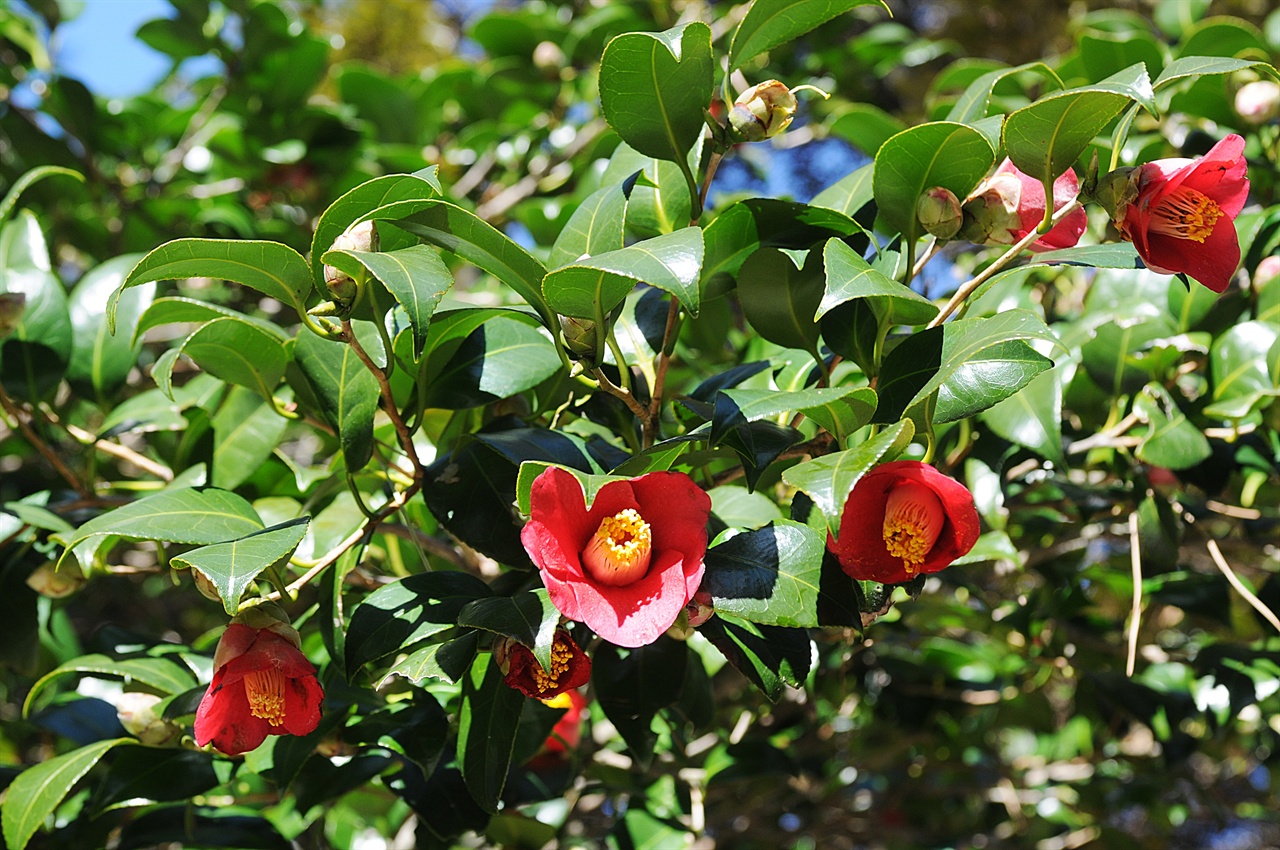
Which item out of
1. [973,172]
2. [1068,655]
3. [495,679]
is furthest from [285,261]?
[1068,655]

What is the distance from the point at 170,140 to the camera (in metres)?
2.12

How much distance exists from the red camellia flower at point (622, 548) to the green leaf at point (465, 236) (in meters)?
0.15

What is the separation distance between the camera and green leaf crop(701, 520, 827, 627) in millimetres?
676

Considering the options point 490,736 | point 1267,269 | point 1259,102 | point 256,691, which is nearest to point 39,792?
point 256,691

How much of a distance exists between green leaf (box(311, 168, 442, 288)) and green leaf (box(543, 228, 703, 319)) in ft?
0.38

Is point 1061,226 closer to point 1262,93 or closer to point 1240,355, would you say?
point 1240,355

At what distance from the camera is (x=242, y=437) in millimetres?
1121

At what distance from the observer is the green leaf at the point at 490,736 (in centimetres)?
80

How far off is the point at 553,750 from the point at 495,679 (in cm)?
56

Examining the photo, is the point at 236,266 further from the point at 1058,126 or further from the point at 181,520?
the point at 1058,126

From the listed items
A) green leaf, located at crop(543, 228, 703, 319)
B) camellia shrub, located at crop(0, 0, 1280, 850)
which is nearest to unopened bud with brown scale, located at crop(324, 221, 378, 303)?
camellia shrub, located at crop(0, 0, 1280, 850)

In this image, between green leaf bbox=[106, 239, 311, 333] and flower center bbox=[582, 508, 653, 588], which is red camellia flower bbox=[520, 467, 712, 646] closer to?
flower center bbox=[582, 508, 653, 588]

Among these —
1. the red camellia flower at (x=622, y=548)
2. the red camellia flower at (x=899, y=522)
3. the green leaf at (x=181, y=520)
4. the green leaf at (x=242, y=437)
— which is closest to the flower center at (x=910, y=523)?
the red camellia flower at (x=899, y=522)

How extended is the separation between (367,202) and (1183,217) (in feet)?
1.95
